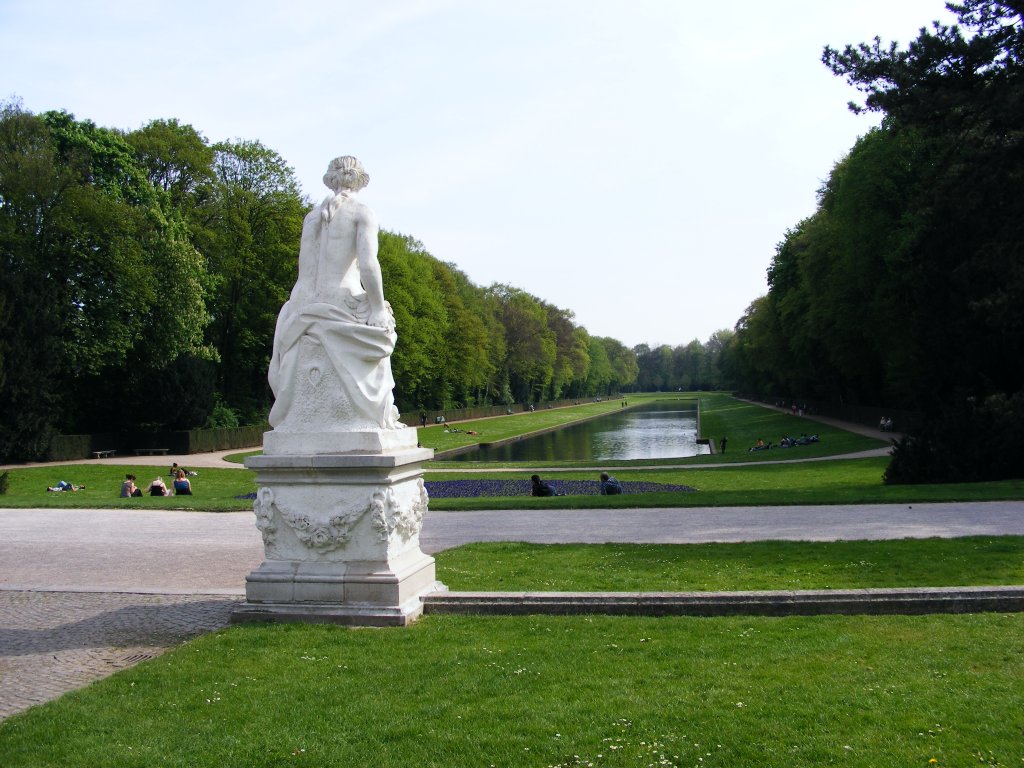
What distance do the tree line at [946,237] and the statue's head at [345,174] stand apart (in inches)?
500

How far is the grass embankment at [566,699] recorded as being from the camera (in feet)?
15.2

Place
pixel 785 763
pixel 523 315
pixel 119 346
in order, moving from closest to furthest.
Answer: pixel 785 763
pixel 119 346
pixel 523 315

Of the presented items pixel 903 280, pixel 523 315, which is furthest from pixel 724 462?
pixel 523 315

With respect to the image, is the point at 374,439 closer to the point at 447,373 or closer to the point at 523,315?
the point at 447,373

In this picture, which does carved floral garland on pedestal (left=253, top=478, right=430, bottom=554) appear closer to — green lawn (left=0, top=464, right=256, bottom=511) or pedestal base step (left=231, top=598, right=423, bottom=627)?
pedestal base step (left=231, top=598, right=423, bottom=627)

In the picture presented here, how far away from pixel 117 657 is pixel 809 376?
202 feet

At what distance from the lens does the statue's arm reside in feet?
26.6

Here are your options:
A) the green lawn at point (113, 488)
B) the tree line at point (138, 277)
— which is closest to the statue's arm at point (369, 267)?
the green lawn at point (113, 488)

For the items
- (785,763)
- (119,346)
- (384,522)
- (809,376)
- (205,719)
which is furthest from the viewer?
(809,376)

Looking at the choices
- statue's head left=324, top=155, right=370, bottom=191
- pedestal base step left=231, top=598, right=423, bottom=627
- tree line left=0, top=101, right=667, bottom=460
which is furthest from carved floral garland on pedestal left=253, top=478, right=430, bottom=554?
tree line left=0, top=101, right=667, bottom=460

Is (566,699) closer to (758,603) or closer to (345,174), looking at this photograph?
(758,603)

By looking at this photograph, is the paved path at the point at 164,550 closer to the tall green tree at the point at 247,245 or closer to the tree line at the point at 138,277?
the tree line at the point at 138,277

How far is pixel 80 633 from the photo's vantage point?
7.79m

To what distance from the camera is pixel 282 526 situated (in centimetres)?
796
